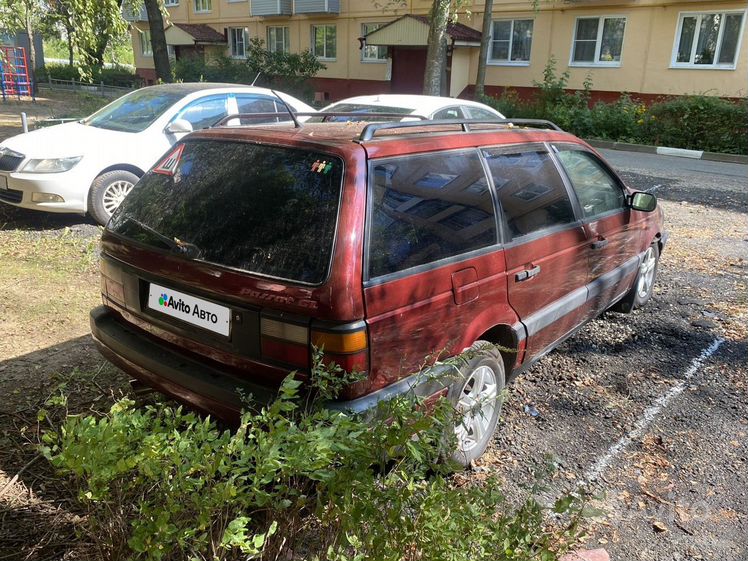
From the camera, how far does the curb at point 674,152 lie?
578 inches

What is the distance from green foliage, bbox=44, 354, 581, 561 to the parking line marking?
1.24 m

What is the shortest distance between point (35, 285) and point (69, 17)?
4070 mm

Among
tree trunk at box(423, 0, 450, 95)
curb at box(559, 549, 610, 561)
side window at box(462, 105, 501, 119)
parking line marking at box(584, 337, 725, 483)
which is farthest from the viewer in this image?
tree trunk at box(423, 0, 450, 95)

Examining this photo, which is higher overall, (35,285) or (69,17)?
(69,17)

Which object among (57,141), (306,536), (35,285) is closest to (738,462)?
(306,536)

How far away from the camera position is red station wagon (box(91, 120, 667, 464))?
2.46 m

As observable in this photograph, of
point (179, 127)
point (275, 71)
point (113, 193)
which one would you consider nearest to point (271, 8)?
point (275, 71)

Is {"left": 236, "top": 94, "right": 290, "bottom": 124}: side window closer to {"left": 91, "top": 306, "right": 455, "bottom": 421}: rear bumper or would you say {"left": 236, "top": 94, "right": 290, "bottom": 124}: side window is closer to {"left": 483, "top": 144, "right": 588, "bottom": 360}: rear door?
{"left": 483, "top": 144, "right": 588, "bottom": 360}: rear door

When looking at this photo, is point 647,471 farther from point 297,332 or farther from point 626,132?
point 626,132

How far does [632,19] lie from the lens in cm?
1911

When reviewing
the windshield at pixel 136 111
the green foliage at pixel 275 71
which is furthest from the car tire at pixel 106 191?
the green foliage at pixel 275 71

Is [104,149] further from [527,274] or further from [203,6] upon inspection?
[203,6]

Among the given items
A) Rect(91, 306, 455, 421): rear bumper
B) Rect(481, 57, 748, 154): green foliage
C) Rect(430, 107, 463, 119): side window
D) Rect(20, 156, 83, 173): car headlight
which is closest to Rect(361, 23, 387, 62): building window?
Rect(481, 57, 748, 154): green foliage

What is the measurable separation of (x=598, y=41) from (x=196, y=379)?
20.9 meters
